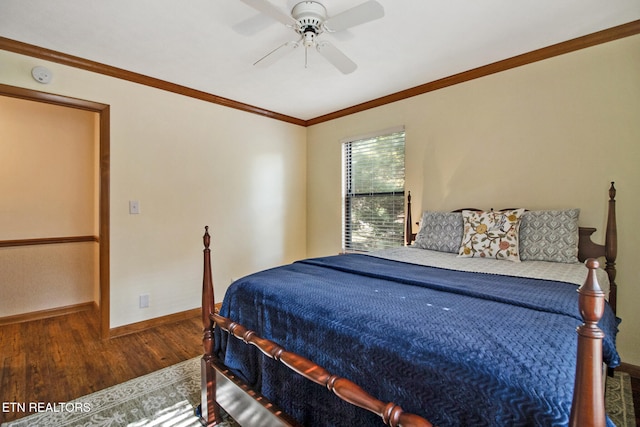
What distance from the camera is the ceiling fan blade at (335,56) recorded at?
1.98 metres

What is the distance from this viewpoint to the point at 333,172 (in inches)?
159

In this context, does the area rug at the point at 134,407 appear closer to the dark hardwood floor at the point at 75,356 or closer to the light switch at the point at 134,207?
the dark hardwood floor at the point at 75,356

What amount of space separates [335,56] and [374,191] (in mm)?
1861

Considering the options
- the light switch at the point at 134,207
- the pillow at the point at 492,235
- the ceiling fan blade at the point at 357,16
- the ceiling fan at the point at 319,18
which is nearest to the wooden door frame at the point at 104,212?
the light switch at the point at 134,207

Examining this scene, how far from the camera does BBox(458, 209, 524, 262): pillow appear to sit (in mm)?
2242

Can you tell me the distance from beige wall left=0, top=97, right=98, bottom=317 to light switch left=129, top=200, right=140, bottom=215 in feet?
3.65

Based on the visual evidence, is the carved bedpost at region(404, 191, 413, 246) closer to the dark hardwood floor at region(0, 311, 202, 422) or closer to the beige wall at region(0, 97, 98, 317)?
the dark hardwood floor at region(0, 311, 202, 422)

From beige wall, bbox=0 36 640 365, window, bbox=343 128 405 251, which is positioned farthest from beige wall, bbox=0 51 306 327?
window, bbox=343 128 405 251

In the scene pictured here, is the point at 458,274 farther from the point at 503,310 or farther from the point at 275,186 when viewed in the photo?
the point at 275,186

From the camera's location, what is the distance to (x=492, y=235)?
2328mm

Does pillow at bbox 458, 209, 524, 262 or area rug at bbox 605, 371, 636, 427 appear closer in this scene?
area rug at bbox 605, 371, 636, 427

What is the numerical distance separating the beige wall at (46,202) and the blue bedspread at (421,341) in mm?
2818

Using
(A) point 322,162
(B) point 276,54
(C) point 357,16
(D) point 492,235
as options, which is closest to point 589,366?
(C) point 357,16

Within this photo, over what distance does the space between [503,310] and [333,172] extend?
3.08 meters
